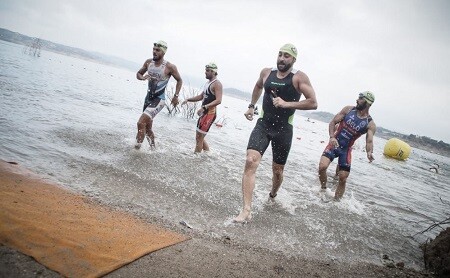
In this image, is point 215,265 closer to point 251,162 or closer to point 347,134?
point 251,162

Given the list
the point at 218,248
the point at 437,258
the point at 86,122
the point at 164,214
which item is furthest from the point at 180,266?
the point at 86,122

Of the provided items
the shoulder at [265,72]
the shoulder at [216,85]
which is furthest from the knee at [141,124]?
the shoulder at [265,72]

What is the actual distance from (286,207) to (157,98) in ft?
12.5

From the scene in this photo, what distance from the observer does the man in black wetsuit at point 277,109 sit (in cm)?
386

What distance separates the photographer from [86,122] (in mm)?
8297

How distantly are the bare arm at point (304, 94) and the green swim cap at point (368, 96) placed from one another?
2.43 meters

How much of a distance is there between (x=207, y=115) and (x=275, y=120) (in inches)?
118

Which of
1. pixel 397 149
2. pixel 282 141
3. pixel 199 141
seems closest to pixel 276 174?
pixel 282 141

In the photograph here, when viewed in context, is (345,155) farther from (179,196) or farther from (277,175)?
(179,196)

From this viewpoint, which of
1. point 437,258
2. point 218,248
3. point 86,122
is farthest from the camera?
point 86,122

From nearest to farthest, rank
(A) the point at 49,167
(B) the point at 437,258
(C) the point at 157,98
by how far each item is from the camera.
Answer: (B) the point at 437,258
(A) the point at 49,167
(C) the point at 157,98

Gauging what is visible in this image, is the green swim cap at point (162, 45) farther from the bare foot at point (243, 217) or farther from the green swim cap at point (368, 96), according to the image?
the green swim cap at point (368, 96)

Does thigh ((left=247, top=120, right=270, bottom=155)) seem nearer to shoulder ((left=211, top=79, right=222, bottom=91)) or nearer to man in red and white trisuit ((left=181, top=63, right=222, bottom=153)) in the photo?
man in red and white trisuit ((left=181, top=63, right=222, bottom=153))

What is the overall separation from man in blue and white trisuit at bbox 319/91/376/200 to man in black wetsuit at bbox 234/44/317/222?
190cm
